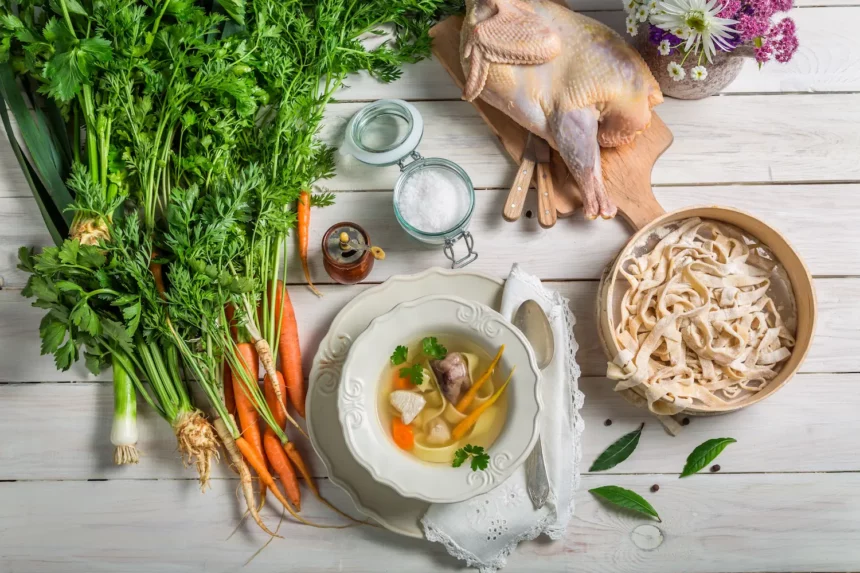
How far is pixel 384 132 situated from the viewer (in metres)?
1.90

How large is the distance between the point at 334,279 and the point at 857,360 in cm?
156

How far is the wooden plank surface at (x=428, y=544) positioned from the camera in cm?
181

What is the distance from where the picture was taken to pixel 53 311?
5.27ft

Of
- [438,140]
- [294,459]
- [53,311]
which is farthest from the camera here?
[438,140]

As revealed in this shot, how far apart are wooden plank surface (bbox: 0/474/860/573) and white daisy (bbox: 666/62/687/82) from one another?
3.70ft

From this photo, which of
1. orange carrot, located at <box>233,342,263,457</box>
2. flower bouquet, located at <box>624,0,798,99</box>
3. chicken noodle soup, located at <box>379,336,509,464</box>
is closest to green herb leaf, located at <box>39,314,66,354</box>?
orange carrot, located at <box>233,342,263,457</box>

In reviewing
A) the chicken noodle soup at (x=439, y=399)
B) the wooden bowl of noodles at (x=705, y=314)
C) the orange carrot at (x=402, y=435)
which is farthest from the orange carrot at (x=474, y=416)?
the wooden bowl of noodles at (x=705, y=314)

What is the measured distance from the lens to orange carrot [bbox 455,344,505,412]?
5.10 ft

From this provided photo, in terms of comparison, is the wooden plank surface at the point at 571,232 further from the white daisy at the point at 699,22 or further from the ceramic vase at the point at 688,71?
the white daisy at the point at 699,22

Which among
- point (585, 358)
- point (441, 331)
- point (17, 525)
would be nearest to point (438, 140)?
point (441, 331)

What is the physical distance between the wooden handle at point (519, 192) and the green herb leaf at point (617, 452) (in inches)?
28.1

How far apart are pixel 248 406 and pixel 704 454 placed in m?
1.30

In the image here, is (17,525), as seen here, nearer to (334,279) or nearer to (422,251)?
(334,279)

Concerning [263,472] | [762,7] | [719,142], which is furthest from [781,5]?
[263,472]
